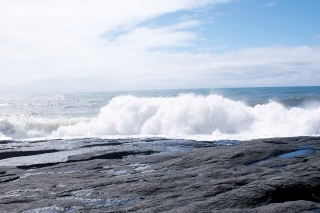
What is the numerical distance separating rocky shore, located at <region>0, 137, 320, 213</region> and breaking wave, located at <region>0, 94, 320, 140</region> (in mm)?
9611

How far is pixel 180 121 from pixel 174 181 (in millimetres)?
15282

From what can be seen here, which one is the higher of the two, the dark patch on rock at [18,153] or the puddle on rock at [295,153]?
the puddle on rock at [295,153]

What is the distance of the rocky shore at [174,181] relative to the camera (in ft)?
19.3

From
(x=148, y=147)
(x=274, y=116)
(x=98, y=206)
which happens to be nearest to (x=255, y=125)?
(x=274, y=116)

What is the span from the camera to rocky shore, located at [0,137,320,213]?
5875 millimetres

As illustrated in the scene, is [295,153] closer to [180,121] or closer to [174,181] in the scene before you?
[174,181]

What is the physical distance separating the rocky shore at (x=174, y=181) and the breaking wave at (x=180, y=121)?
31.5 ft

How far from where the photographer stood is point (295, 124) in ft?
66.7

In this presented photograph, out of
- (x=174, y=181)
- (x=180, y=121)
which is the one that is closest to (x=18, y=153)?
(x=174, y=181)

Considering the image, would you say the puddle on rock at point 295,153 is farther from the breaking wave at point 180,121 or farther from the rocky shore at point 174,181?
the breaking wave at point 180,121

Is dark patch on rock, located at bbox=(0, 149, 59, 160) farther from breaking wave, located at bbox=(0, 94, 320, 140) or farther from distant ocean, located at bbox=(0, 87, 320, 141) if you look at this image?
breaking wave, located at bbox=(0, 94, 320, 140)

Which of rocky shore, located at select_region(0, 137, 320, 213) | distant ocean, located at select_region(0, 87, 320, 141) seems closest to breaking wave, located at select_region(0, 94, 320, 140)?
distant ocean, located at select_region(0, 87, 320, 141)

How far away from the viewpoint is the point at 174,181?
24.2 feet

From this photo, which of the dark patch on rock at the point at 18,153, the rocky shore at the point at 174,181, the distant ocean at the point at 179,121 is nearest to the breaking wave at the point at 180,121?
the distant ocean at the point at 179,121
